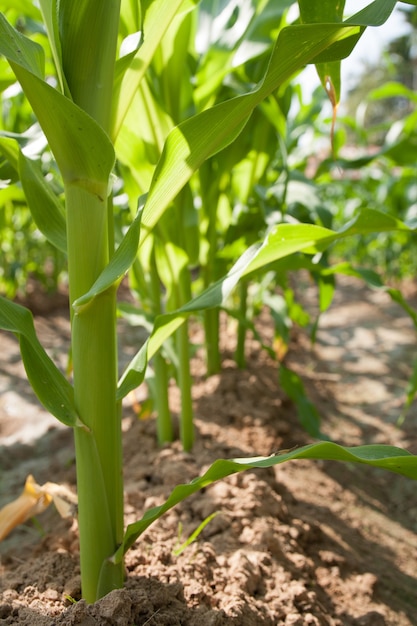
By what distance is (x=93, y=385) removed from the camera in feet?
2.32

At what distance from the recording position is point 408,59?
23516 millimetres

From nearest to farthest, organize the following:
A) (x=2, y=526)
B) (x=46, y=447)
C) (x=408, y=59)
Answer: (x=2, y=526)
(x=46, y=447)
(x=408, y=59)

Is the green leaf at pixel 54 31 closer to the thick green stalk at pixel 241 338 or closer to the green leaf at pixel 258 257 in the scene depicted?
the green leaf at pixel 258 257

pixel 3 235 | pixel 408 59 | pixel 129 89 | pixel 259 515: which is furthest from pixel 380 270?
pixel 408 59

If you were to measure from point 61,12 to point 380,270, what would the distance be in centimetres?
522

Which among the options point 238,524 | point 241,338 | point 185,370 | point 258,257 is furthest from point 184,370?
point 241,338

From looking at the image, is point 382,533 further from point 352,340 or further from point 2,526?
point 352,340

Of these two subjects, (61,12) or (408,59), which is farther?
(408,59)

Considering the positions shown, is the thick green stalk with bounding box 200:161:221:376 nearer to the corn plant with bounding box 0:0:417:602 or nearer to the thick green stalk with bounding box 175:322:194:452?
the thick green stalk with bounding box 175:322:194:452

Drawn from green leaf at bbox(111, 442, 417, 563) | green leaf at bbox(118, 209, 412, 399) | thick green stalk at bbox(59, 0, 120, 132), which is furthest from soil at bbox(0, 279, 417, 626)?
thick green stalk at bbox(59, 0, 120, 132)

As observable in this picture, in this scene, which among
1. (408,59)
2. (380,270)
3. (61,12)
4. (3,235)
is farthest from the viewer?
(408,59)

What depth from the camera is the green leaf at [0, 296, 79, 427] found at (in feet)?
2.23

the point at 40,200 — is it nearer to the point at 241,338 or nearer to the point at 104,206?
the point at 104,206

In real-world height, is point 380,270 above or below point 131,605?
above
